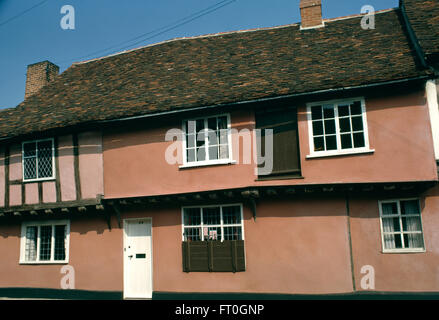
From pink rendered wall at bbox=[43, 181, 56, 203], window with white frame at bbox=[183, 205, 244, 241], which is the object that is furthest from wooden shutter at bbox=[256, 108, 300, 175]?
pink rendered wall at bbox=[43, 181, 56, 203]

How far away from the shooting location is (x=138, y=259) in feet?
36.5

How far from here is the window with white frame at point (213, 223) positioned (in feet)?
33.8

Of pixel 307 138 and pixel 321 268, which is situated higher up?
pixel 307 138

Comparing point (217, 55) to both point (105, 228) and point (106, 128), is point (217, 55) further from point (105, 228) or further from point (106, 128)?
point (105, 228)

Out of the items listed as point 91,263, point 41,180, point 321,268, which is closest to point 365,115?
point 321,268

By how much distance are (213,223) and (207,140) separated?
2634 mm

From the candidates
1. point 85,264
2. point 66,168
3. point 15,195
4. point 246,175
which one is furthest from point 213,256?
point 15,195

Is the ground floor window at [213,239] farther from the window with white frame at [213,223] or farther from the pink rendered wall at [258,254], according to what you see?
the pink rendered wall at [258,254]

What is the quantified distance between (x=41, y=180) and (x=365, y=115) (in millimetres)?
10872

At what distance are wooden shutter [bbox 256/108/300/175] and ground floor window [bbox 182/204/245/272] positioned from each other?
1.84 metres

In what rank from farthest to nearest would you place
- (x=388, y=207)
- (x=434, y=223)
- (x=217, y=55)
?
(x=217, y=55) < (x=388, y=207) < (x=434, y=223)

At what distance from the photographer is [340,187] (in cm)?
909

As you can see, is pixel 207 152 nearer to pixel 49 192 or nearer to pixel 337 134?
pixel 337 134

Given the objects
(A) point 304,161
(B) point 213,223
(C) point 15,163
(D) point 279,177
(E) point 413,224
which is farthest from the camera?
(C) point 15,163
